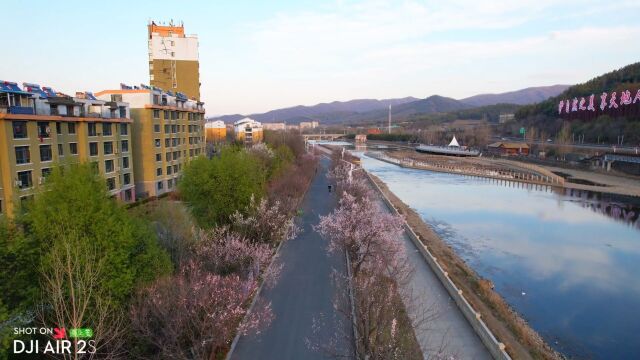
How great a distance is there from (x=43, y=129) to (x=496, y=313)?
2321cm

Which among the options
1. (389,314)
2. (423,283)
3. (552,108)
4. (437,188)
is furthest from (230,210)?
(552,108)

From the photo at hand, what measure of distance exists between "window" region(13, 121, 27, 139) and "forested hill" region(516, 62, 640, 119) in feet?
310

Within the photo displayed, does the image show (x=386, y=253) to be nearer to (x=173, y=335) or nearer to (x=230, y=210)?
(x=230, y=210)

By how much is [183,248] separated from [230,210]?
5215mm

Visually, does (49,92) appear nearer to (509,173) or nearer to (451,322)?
(451,322)

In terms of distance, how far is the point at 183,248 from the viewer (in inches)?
604

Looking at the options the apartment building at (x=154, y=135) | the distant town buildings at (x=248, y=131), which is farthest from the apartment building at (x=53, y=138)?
the distant town buildings at (x=248, y=131)

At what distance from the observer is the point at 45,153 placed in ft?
72.6

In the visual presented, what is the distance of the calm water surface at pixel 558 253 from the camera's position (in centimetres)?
1633

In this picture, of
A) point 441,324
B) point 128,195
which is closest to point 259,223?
point 441,324

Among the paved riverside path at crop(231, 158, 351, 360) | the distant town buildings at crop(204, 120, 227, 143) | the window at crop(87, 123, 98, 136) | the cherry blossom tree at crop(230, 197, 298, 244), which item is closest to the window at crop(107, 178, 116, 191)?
the window at crop(87, 123, 98, 136)

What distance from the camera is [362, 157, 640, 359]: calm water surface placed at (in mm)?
16328

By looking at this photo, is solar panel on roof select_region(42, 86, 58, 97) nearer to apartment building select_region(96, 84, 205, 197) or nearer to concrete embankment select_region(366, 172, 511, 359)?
apartment building select_region(96, 84, 205, 197)

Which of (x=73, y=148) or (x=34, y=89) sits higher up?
(x=34, y=89)
